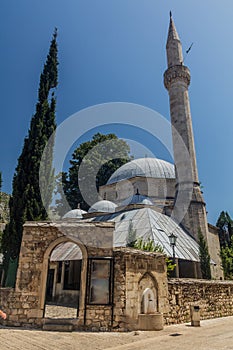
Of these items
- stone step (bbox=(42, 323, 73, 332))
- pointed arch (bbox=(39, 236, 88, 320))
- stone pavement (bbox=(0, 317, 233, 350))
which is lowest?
stone pavement (bbox=(0, 317, 233, 350))

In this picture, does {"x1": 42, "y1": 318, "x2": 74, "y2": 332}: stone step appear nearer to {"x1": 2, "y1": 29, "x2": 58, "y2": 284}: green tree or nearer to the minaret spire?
{"x1": 2, "y1": 29, "x2": 58, "y2": 284}: green tree

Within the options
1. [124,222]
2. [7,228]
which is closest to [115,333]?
[7,228]

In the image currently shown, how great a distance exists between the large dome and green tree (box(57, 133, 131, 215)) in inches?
195

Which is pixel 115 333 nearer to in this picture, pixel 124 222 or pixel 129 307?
pixel 129 307

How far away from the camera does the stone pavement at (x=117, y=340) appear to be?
484 cm

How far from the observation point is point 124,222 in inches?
553

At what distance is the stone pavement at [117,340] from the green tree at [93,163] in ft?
63.8

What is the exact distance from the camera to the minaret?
16797 mm

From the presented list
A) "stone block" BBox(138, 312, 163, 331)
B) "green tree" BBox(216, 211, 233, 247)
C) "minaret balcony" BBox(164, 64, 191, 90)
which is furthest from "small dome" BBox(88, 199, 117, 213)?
"green tree" BBox(216, 211, 233, 247)

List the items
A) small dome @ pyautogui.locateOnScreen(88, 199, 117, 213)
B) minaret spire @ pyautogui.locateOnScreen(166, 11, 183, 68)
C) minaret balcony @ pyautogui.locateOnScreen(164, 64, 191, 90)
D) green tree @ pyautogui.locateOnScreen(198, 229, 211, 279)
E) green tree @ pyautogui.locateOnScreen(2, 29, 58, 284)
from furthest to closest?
minaret spire @ pyautogui.locateOnScreen(166, 11, 183, 68), minaret balcony @ pyautogui.locateOnScreen(164, 64, 191, 90), small dome @ pyautogui.locateOnScreen(88, 199, 117, 213), green tree @ pyautogui.locateOnScreen(198, 229, 211, 279), green tree @ pyautogui.locateOnScreen(2, 29, 58, 284)

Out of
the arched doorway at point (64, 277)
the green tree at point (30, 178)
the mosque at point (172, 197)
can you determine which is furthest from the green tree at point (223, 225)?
the green tree at point (30, 178)

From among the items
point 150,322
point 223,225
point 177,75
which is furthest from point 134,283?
point 223,225

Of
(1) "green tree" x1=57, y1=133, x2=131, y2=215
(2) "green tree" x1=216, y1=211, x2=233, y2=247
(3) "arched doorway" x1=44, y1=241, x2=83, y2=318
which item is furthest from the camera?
(2) "green tree" x1=216, y1=211, x2=233, y2=247

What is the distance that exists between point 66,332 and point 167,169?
1792 cm
